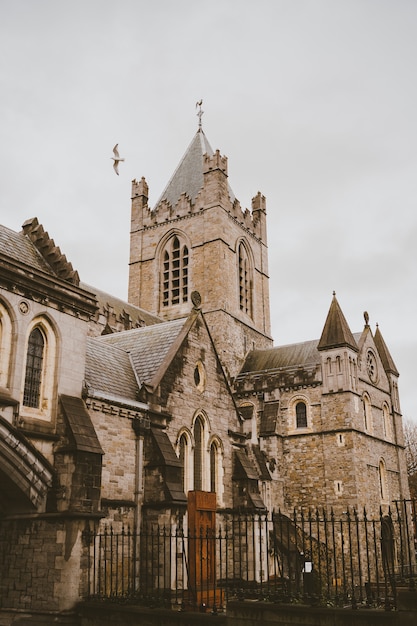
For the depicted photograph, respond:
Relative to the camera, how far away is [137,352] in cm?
2169

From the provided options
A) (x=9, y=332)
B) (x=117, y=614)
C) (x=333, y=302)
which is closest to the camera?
(x=117, y=614)

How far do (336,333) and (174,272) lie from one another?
16.9 m

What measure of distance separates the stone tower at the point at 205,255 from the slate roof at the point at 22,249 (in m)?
25.9

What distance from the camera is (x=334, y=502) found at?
108 feet

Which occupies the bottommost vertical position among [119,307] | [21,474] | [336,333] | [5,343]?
[21,474]

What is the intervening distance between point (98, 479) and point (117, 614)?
3032mm

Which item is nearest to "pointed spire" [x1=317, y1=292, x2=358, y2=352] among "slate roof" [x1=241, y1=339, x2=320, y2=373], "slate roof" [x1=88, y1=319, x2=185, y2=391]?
"slate roof" [x1=241, y1=339, x2=320, y2=373]

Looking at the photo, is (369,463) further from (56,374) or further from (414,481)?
(414,481)

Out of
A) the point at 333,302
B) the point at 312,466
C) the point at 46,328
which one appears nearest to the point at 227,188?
the point at 333,302

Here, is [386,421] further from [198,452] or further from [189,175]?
[189,175]

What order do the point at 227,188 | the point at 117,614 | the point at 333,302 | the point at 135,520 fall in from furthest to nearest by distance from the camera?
the point at 227,188 < the point at 333,302 < the point at 135,520 < the point at 117,614

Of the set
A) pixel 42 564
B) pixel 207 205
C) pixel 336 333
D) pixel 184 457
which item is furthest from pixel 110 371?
pixel 207 205

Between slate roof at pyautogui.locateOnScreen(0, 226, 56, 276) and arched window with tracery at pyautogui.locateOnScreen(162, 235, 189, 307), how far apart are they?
29406 millimetres

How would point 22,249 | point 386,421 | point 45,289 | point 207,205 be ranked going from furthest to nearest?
point 207,205, point 386,421, point 22,249, point 45,289
